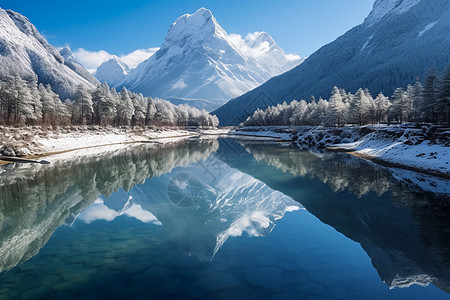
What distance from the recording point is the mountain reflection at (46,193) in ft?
40.5

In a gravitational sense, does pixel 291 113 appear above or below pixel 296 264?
above

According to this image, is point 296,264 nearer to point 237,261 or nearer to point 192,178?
point 237,261

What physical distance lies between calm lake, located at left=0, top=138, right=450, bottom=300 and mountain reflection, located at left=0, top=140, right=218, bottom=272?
110mm

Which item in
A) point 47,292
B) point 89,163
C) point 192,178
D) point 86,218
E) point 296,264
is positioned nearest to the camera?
point 47,292

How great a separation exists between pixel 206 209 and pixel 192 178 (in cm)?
1139

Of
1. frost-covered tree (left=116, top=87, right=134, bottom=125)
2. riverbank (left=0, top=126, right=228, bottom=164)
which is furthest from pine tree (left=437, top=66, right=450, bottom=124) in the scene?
frost-covered tree (left=116, top=87, right=134, bottom=125)

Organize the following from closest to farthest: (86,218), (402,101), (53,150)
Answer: (86,218) → (53,150) → (402,101)

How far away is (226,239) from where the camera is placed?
13023 mm

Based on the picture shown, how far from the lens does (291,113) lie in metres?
127

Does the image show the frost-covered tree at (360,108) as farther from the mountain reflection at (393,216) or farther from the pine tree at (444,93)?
the mountain reflection at (393,216)

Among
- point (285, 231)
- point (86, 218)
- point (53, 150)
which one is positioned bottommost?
point (285, 231)

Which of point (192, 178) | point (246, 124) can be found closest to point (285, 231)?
point (192, 178)

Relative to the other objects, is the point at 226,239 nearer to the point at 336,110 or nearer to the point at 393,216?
the point at 393,216

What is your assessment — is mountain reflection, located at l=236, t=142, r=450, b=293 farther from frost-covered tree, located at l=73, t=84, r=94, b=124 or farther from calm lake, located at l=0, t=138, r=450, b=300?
frost-covered tree, located at l=73, t=84, r=94, b=124
